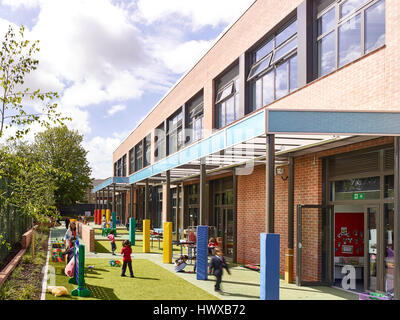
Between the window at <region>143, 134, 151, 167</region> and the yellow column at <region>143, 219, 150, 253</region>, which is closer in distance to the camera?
the yellow column at <region>143, 219, 150, 253</region>

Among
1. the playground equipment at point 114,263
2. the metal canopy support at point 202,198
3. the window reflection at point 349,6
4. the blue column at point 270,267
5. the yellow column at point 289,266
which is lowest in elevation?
the playground equipment at point 114,263

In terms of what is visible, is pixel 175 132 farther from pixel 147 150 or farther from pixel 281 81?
pixel 281 81

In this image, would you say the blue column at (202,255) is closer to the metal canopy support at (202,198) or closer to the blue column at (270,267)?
the metal canopy support at (202,198)

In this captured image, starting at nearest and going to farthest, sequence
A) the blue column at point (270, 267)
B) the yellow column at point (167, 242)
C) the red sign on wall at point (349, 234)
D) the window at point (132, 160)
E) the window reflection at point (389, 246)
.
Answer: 1. the blue column at point (270, 267)
2. the window reflection at point (389, 246)
3. the red sign on wall at point (349, 234)
4. the yellow column at point (167, 242)
5. the window at point (132, 160)

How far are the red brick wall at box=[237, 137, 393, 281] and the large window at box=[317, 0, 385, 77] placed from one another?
2339mm

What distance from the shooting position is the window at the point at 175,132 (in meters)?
30.4

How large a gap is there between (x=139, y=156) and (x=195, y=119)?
20.7 m

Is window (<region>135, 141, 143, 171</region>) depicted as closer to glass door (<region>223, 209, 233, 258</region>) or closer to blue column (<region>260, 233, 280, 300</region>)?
Result: glass door (<region>223, 209, 233, 258</region>)

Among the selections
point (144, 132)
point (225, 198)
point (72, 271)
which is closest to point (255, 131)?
point (72, 271)

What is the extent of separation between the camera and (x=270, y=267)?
9.24m

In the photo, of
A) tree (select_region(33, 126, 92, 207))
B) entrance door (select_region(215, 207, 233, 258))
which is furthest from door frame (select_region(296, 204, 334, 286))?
tree (select_region(33, 126, 92, 207))

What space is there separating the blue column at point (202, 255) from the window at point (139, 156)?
100 ft

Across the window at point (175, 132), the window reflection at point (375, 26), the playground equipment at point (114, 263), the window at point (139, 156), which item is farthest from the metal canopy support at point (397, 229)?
the window at point (139, 156)

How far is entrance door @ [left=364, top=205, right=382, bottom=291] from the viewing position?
11.5m
